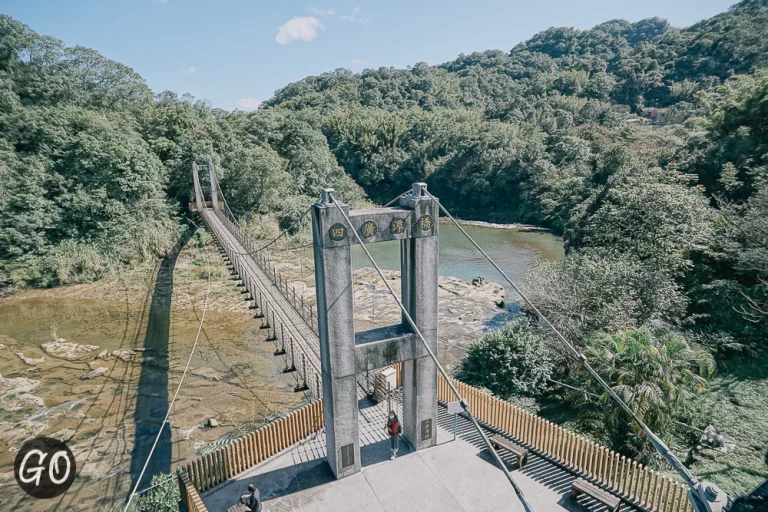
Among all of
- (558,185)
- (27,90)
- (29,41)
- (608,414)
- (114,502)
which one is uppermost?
(29,41)

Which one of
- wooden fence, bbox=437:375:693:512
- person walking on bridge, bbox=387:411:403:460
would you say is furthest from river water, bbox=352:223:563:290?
person walking on bridge, bbox=387:411:403:460

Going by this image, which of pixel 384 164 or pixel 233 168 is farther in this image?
pixel 384 164

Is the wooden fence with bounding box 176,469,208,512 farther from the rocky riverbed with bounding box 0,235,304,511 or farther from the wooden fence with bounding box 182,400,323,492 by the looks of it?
the rocky riverbed with bounding box 0,235,304,511

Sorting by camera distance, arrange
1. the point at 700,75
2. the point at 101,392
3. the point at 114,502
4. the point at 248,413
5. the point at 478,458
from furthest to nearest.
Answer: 1. the point at 700,75
2. the point at 101,392
3. the point at 248,413
4. the point at 114,502
5. the point at 478,458

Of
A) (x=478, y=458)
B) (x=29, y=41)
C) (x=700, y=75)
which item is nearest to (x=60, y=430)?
→ (x=478, y=458)

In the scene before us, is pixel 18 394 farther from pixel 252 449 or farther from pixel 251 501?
pixel 251 501

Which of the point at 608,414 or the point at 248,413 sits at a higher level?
the point at 608,414

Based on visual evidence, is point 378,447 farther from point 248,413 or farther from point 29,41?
point 29,41
